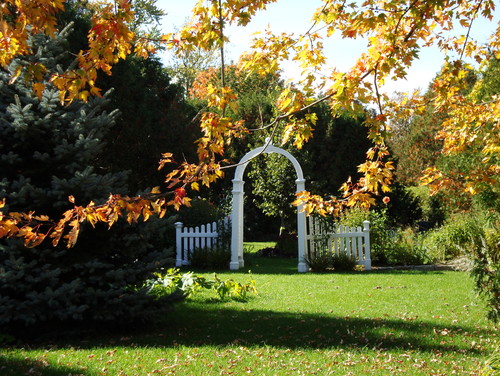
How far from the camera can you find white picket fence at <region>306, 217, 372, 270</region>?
1170 centimetres

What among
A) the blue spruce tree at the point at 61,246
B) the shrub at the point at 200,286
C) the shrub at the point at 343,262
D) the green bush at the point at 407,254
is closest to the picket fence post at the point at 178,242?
the shrub at the point at 343,262

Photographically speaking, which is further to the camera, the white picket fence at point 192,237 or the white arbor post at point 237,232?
the white picket fence at point 192,237

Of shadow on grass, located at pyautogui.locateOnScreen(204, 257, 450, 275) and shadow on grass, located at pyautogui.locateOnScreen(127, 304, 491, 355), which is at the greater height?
shadow on grass, located at pyautogui.locateOnScreen(204, 257, 450, 275)

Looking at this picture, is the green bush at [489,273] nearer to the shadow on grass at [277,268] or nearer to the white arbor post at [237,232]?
the shadow on grass at [277,268]

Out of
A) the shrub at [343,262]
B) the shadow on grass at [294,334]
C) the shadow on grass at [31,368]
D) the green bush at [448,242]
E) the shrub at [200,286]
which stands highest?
the green bush at [448,242]

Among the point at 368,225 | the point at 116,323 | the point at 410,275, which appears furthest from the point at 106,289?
the point at 368,225

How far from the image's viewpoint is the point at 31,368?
4.30m

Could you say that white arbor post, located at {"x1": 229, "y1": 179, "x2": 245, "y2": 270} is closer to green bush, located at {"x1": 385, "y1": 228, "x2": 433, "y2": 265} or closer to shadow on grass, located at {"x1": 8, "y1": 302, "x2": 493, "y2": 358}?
green bush, located at {"x1": 385, "y1": 228, "x2": 433, "y2": 265}

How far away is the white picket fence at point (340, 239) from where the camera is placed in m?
11.7

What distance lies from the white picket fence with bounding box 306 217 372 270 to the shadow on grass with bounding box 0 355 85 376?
314 inches

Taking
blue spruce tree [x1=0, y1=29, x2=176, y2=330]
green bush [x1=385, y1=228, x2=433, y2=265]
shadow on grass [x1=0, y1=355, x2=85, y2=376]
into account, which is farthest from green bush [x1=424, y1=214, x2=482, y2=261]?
shadow on grass [x1=0, y1=355, x2=85, y2=376]

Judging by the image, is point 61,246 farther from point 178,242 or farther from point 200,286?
point 178,242

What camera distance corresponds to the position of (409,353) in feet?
15.9

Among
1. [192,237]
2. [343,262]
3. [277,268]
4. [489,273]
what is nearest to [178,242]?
[192,237]
